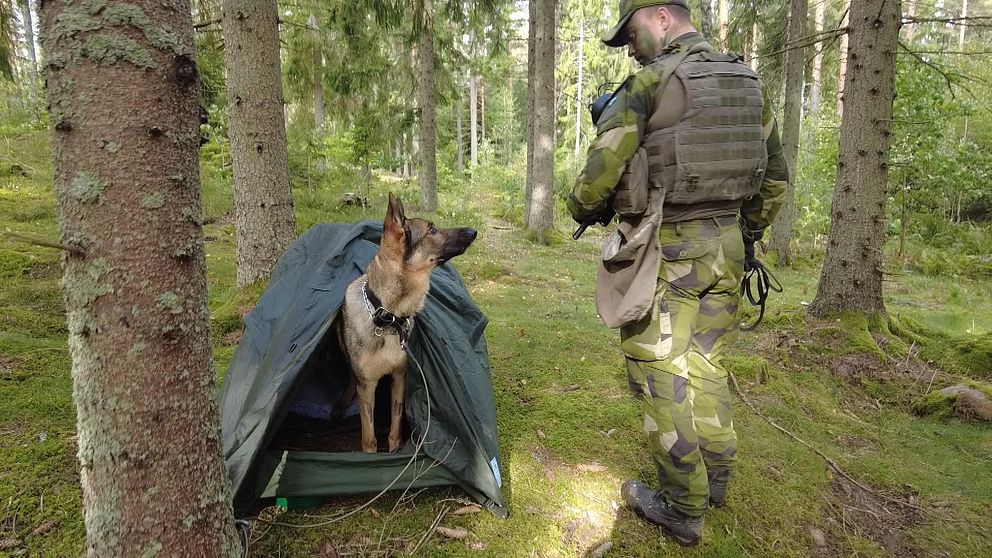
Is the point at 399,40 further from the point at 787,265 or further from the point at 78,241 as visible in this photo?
the point at 78,241

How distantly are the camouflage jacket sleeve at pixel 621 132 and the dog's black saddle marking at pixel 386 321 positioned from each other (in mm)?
1288

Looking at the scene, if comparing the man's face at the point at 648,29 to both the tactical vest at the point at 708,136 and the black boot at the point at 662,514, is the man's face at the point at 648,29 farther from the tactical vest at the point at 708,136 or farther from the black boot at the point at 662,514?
the black boot at the point at 662,514

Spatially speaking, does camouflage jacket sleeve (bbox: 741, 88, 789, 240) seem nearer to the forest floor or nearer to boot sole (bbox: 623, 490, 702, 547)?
the forest floor

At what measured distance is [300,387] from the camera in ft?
9.52

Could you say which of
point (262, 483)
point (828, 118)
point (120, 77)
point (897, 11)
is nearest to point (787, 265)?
point (828, 118)

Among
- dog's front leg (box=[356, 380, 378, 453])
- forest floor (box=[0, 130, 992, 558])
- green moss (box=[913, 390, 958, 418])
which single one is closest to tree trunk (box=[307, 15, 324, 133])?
forest floor (box=[0, 130, 992, 558])

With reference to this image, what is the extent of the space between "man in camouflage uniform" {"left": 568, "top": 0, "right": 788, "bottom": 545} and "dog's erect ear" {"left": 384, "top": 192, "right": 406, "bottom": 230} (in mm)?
1007


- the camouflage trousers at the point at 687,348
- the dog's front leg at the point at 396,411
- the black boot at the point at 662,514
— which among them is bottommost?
the black boot at the point at 662,514

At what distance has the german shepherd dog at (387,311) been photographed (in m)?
2.91

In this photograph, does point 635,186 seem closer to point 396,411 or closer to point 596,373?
point 396,411

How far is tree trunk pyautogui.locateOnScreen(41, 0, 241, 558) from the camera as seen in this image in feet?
4.74

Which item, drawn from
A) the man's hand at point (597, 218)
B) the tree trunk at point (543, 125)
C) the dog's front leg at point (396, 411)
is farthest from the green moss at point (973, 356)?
the tree trunk at point (543, 125)

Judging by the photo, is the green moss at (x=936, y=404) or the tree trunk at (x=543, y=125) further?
the tree trunk at (x=543, y=125)

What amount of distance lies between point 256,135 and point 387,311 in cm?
288
